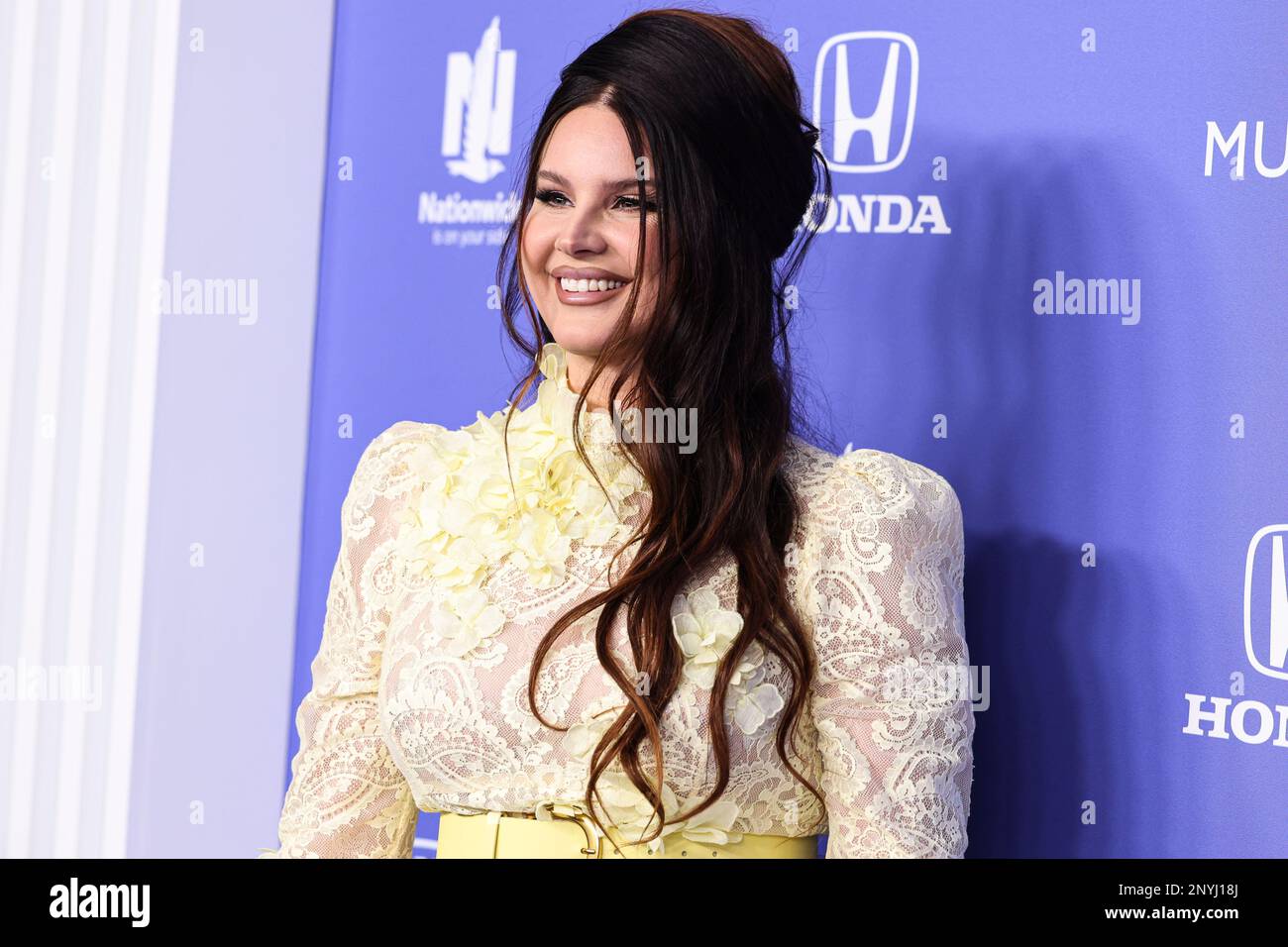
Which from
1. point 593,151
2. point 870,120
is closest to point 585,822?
point 593,151

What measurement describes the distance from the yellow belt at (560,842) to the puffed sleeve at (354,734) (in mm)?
119

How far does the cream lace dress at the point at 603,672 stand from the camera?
140cm

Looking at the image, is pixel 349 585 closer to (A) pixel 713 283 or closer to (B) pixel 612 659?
(B) pixel 612 659

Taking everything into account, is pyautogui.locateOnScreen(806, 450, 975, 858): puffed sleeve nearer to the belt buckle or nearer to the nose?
the belt buckle

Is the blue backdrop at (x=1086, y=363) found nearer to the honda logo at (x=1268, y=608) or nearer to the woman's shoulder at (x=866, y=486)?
the honda logo at (x=1268, y=608)

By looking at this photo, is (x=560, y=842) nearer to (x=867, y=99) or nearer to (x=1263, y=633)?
(x=1263, y=633)

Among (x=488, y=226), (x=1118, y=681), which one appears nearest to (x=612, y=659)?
(x=1118, y=681)

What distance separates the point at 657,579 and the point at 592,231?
353mm

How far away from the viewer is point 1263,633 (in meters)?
1.58

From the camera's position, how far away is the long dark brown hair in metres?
1.42

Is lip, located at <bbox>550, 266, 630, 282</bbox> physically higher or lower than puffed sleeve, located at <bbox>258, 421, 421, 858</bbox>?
higher

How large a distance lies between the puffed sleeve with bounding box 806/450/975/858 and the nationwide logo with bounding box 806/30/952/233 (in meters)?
0.43

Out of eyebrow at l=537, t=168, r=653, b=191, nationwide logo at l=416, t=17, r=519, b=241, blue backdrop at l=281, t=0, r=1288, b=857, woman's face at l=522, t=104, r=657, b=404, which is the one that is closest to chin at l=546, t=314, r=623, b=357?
woman's face at l=522, t=104, r=657, b=404

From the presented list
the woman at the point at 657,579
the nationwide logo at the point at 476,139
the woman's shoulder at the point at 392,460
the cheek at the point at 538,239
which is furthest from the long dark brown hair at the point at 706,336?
the nationwide logo at the point at 476,139
